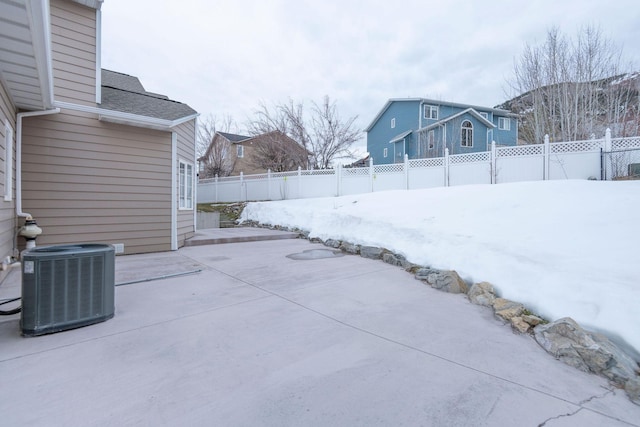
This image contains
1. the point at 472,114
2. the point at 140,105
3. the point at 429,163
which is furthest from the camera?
the point at 472,114

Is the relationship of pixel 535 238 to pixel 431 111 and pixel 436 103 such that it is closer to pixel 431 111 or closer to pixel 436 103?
pixel 436 103

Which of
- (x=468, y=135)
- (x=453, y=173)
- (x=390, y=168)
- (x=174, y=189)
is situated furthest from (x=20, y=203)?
(x=468, y=135)

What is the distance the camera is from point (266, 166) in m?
19.9

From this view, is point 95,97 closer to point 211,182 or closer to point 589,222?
point 589,222

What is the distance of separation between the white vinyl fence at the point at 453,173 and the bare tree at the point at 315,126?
555cm

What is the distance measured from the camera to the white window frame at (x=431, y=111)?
23.0 metres

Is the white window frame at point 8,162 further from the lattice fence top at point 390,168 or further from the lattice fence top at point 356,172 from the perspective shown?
the lattice fence top at point 390,168

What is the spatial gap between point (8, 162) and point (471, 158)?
1198cm

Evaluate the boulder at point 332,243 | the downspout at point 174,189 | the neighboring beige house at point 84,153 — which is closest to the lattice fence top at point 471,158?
the boulder at point 332,243

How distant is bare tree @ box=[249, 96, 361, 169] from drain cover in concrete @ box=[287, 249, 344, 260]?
13.0 m

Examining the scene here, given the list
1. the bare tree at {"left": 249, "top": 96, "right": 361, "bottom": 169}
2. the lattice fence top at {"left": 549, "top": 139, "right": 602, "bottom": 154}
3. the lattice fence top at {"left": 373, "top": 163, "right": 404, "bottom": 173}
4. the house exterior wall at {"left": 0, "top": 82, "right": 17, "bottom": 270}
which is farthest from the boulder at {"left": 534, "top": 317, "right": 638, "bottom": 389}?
the bare tree at {"left": 249, "top": 96, "right": 361, "bottom": 169}

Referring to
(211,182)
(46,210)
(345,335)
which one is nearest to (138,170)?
(46,210)

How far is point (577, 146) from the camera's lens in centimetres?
883

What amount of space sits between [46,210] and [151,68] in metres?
17.0
